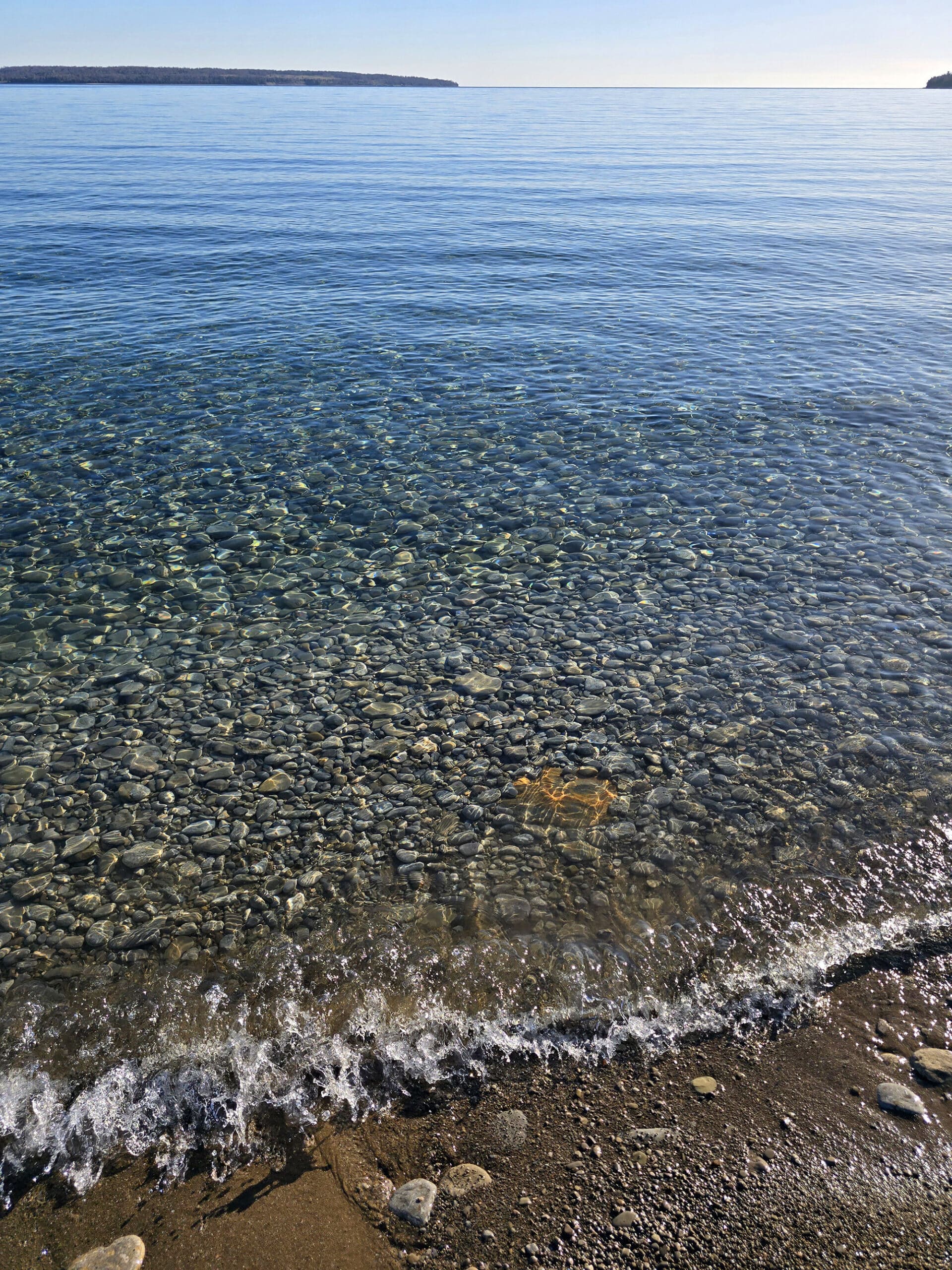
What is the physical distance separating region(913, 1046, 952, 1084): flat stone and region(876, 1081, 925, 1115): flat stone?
217 mm

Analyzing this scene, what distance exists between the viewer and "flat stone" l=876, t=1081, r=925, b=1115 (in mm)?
6105

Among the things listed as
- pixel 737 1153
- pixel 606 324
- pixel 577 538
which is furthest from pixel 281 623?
pixel 606 324

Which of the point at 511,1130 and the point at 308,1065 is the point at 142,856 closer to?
the point at 308,1065

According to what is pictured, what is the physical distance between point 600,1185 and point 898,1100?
2.42 m

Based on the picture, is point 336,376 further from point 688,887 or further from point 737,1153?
point 737,1153

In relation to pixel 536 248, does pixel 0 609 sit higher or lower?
lower

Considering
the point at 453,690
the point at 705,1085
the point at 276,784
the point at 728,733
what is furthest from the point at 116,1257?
the point at 728,733

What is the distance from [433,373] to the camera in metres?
22.4

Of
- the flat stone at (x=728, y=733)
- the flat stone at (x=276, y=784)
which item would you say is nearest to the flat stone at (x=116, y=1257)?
the flat stone at (x=276, y=784)

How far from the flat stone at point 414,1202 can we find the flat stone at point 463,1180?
0.31ft

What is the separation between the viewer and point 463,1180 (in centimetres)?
578

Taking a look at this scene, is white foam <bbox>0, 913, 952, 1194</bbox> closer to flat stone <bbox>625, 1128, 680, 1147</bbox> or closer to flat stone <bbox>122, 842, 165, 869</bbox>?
flat stone <bbox>625, 1128, 680, 1147</bbox>

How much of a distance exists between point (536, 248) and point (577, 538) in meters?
27.2

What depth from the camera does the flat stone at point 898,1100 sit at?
20.0 feet
